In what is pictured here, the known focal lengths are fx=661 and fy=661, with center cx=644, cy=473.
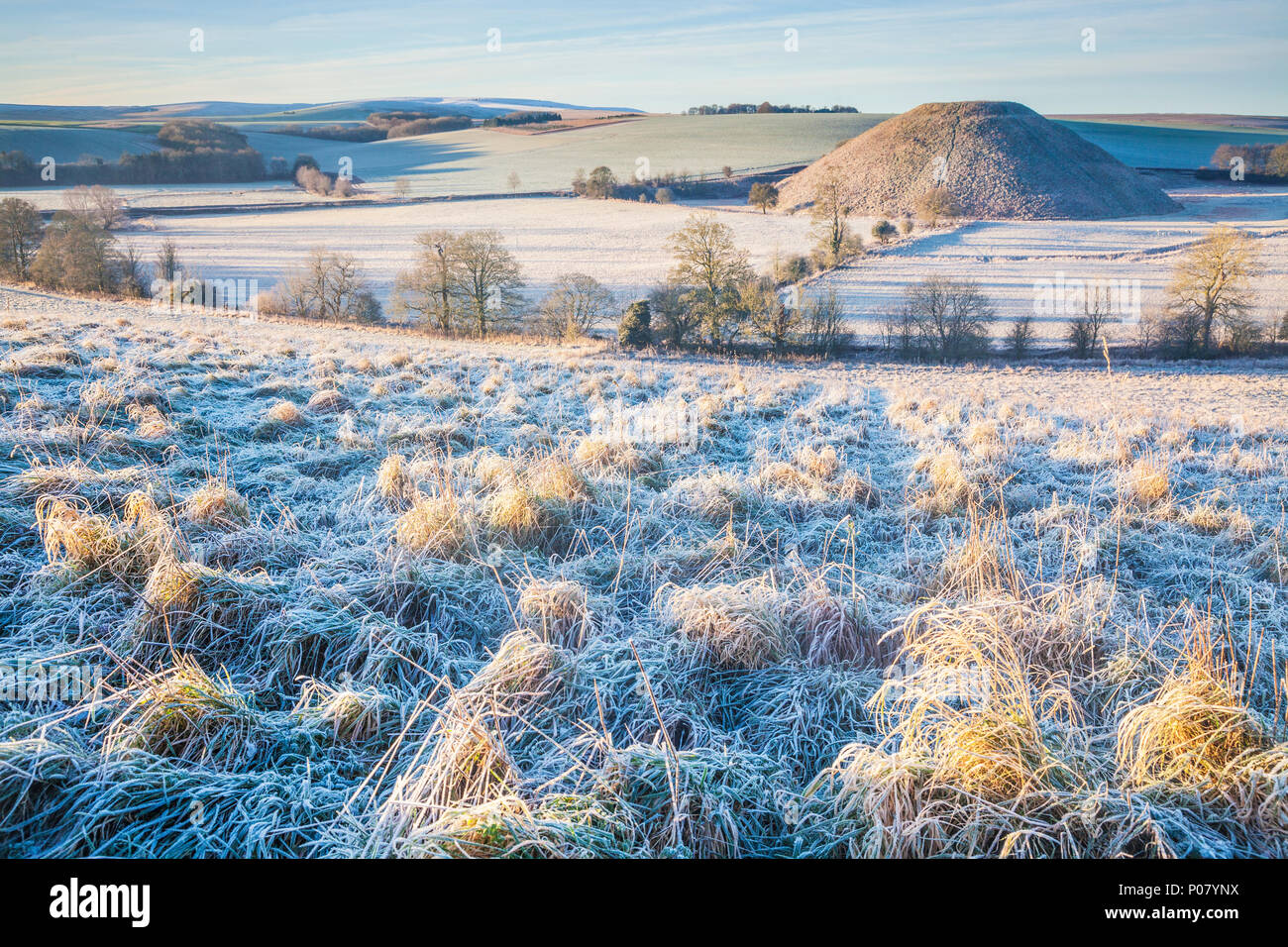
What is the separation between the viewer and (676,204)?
88688 mm

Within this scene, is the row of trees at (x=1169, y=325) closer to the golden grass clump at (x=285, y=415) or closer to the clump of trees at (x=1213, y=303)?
the clump of trees at (x=1213, y=303)

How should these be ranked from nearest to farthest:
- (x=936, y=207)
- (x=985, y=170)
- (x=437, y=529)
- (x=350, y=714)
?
1. (x=350, y=714)
2. (x=437, y=529)
3. (x=936, y=207)
4. (x=985, y=170)

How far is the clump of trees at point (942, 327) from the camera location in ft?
97.0

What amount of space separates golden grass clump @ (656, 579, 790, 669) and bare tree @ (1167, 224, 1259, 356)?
34374mm

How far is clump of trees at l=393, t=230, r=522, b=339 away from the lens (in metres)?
36.2

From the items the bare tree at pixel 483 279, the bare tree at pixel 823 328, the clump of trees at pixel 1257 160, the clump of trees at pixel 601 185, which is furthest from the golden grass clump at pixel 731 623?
the clump of trees at pixel 1257 160

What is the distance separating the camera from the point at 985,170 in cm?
8875

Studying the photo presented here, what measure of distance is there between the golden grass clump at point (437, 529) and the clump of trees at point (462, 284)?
31.8 m

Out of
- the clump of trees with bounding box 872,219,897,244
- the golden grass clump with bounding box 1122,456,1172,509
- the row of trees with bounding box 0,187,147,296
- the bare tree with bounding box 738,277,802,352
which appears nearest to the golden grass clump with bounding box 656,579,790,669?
the golden grass clump with bounding box 1122,456,1172,509

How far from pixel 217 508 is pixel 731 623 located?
3.97 meters

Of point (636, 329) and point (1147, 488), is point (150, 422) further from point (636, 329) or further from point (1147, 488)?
point (636, 329)

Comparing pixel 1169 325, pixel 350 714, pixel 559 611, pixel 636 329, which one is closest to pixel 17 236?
pixel 636 329
